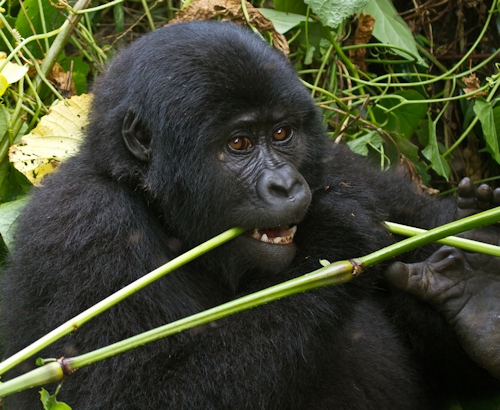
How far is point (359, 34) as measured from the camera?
17.3 ft

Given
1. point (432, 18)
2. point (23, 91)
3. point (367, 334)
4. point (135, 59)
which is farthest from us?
point (432, 18)

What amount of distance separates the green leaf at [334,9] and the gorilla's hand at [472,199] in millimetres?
1499

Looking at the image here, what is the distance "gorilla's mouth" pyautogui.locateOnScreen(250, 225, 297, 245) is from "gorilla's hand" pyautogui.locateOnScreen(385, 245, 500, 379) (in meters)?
0.56

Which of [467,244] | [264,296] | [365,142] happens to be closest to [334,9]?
[365,142]

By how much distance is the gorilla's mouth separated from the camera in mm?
3342

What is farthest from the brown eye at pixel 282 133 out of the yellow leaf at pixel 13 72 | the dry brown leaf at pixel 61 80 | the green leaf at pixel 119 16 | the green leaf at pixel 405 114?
the green leaf at pixel 119 16

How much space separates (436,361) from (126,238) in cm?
186

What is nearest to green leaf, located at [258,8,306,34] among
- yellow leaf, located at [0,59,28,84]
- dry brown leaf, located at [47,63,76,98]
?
dry brown leaf, located at [47,63,76,98]

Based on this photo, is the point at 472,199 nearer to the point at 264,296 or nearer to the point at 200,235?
the point at 200,235

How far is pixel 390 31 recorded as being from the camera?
17.2 ft

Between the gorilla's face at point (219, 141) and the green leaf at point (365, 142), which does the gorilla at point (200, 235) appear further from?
the green leaf at point (365, 142)

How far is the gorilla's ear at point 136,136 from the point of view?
3432 mm

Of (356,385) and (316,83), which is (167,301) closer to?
(356,385)

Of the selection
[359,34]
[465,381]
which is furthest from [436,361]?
[359,34]
